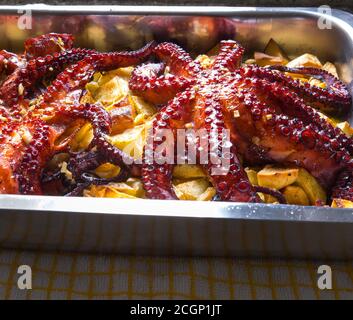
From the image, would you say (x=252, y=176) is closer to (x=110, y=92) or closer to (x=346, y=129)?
(x=346, y=129)

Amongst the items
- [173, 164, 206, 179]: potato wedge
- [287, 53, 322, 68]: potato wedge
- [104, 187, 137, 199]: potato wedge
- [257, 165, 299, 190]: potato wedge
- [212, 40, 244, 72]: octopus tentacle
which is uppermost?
[287, 53, 322, 68]: potato wedge

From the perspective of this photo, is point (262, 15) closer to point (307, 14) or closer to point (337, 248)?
point (307, 14)

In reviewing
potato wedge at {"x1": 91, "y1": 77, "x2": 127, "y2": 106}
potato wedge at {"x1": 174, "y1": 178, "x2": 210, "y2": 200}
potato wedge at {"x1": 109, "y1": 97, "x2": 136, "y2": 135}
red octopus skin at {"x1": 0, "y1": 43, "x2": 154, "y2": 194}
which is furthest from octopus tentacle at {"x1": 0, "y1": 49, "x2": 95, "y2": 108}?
potato wedge at {"x1": 174, "y1": 178, "x2": 210, "y2": 200}

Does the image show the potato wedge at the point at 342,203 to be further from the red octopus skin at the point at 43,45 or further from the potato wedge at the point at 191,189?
the red octopus skin at the point at 43,45

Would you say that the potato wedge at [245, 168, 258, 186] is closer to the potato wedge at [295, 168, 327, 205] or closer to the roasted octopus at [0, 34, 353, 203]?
the roasted octopus at [0, 34, 353, 203]

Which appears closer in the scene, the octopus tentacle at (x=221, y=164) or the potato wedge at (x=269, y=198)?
the octopus tentacle at (x=221, y=164)

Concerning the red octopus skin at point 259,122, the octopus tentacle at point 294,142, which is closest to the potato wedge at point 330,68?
→ the red octopus skin at point 259,122

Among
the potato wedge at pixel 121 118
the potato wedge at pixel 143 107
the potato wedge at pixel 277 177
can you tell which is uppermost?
the potato wedge at pixel 143 107
